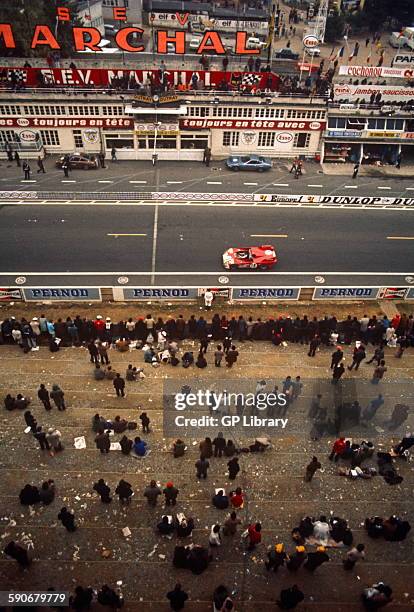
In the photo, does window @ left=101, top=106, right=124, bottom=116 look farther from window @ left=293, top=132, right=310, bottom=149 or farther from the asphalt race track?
window @ left=293, top=132, right=310, bottom=149

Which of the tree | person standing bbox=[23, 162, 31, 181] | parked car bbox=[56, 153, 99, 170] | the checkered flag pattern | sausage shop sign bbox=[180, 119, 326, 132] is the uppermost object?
the tree

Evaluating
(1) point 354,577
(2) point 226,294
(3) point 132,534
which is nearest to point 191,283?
(2) point 226,294

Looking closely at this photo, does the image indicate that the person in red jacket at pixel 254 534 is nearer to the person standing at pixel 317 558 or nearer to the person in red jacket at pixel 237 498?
the person in red jacket at pixel 237 498

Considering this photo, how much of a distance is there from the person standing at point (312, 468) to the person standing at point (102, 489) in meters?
5.92

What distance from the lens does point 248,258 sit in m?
26.2


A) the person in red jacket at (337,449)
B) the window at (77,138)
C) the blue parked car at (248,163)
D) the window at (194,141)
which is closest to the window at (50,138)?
the window at (77,138)

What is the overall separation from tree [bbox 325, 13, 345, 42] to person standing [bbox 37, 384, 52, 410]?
7113cm

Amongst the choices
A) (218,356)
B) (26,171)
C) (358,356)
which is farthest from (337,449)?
(26,171)

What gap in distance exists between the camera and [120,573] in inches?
466

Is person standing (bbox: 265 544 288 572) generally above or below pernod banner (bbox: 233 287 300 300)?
below

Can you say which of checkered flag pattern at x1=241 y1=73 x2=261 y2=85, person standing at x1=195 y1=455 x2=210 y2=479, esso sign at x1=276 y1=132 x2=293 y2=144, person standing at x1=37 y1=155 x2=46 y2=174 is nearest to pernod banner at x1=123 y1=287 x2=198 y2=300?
person standing at x1=195 y1=455 x2=210 y2=479

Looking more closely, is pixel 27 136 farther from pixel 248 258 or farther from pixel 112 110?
pixel 248 258

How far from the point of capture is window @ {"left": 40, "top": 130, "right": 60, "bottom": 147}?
123ft

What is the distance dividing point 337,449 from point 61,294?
14881 mm
